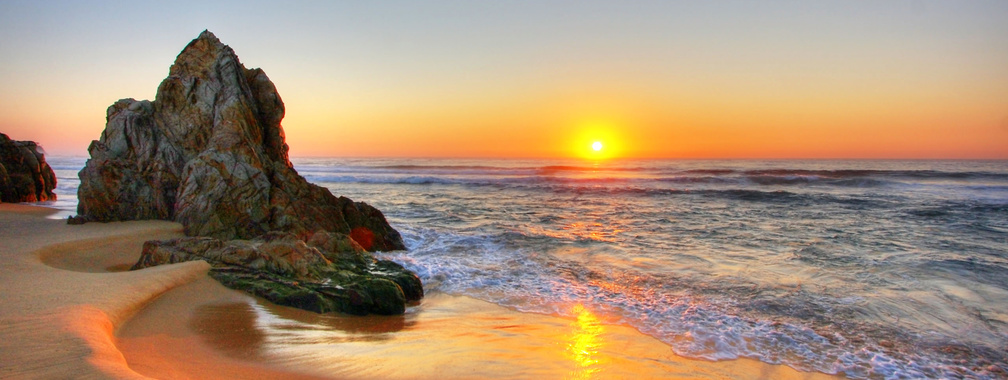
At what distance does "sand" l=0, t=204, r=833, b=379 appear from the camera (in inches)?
149

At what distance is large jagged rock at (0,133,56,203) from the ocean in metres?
0.81

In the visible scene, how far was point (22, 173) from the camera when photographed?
49.4 ft

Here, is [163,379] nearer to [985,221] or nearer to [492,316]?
[492,316]

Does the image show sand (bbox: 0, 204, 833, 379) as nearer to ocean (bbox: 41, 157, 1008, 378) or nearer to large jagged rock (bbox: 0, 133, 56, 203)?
ocean (bbox: 41, 157, 1008, 378)

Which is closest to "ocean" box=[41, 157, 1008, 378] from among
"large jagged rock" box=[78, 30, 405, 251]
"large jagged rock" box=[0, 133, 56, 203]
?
"large jagged rock" box=[0, 133, 56, 203]

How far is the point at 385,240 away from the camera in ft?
34.4

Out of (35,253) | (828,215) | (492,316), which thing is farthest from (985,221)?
(35,253)

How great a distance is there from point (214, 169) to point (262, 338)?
6112 millimetres

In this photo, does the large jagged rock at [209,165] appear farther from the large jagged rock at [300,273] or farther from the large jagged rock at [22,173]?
the large jagged rock at [22,173]

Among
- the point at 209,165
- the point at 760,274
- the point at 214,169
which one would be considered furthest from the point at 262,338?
the point at 760,274

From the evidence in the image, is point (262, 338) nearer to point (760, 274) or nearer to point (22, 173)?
point (760, 274)

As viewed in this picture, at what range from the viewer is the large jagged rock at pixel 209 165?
9.55m

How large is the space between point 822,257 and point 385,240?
28.5 feet

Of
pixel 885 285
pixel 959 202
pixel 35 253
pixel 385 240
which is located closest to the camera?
pixel 35 253
